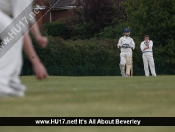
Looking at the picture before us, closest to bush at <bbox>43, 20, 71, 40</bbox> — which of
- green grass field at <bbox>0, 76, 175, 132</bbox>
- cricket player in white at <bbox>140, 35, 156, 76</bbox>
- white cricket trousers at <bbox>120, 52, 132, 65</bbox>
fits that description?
cricket player in white at <bbox>140, 35, 156, 76</bbox>

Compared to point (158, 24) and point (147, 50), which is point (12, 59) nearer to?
point (147, 50)

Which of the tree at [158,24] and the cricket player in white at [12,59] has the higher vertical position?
the tree at [158,24]

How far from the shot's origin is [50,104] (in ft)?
22.7

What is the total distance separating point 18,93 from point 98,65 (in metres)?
30.7

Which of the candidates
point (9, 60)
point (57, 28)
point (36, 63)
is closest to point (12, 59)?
point (9, 60)

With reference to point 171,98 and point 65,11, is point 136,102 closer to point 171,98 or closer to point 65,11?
point 171,98

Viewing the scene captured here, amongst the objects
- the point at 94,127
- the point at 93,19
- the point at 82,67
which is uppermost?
the point at 93,19

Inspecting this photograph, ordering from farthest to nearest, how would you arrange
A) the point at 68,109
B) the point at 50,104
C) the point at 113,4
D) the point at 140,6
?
the point at 113,4 < the point at 140,6 < the point at 50,104 < the point at 68,109

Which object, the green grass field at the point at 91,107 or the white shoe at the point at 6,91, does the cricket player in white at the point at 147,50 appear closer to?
the green grass field at the point at 91,107

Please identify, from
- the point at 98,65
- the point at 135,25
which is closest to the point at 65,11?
the point at 135,25

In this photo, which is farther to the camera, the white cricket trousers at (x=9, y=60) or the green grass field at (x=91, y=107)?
the white cricket trousers at (x=9, y=60)

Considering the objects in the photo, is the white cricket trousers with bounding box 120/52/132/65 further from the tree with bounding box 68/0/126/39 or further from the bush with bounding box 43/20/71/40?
the bush with bounding box 43/20/71/40

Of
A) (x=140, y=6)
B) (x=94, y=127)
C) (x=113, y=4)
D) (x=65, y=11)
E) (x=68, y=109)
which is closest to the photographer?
(x=94, y=127)

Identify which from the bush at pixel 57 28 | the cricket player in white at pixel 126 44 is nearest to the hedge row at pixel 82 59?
the cricket player in white at pixel 126 44
